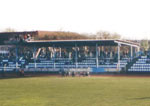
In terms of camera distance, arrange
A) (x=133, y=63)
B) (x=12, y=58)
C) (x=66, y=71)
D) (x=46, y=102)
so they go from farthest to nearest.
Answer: (x=12, y=58) → (x=133, y=63) → (x=66, y=71) → (x=46, y=102)

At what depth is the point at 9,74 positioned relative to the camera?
60719 mm

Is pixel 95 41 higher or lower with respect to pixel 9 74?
higher

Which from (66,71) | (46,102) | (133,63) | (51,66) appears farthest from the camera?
(51,66)

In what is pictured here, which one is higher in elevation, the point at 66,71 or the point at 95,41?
the point at 95,41

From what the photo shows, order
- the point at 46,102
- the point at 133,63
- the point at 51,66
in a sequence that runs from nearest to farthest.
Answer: the point at 46,102 < the point at 133,63 < the point at 51,66

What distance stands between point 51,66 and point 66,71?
8.57 metres

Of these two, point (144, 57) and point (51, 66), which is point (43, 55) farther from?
point (144, 57)

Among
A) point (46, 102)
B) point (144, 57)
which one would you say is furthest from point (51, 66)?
point (46, 102)

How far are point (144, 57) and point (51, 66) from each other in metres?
13.8

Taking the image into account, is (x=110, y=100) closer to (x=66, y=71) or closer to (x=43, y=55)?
(x=66, y=71)

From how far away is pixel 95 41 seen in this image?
54.0 meters

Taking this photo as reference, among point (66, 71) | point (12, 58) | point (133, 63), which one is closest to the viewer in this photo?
point (66, 71)

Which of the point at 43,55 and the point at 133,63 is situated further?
the point at 43,55

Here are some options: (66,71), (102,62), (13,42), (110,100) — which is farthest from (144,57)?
(110,100)
